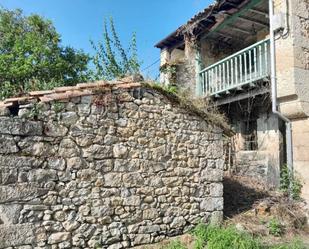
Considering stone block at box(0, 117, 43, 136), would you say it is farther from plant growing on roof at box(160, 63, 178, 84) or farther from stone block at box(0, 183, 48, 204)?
plant growing on roof at box(160, 63, 178, 84)

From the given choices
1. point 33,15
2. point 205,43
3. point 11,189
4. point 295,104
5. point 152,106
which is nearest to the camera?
point 11,189

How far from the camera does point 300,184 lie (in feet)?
26.1

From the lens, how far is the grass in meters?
5.65

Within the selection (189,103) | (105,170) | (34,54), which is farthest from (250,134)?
(34,54)

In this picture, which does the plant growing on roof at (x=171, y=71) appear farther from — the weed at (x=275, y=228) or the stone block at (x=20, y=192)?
the stone block at (x=20, y=192)

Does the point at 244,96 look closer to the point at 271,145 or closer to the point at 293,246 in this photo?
the point at 271,145

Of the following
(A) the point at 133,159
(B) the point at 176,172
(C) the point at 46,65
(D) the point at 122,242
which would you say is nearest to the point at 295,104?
(B) the point at 176,172

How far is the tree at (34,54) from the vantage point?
41.6 ft

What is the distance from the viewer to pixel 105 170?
5.66m

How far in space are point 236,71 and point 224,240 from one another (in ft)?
16.2

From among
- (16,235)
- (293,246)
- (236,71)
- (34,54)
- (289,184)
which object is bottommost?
(293,246)

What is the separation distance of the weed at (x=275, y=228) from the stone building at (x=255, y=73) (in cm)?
Result: 132

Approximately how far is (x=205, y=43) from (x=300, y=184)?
18.5 feet

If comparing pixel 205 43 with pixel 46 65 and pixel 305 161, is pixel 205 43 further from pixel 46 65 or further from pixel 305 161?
pixel 46 65
